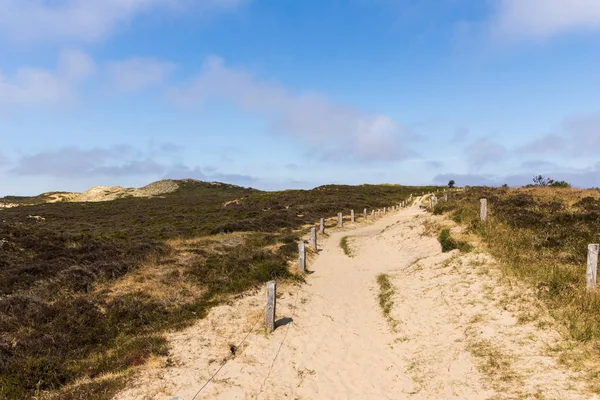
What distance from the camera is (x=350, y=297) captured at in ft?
48.4

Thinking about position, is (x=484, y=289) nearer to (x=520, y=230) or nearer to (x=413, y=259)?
(x=520, y=230)

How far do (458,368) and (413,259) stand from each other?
1122 cm

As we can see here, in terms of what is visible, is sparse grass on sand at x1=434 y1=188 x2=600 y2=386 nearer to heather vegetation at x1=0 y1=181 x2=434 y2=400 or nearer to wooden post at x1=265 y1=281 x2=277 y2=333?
wooden post at x1=265 y1=281 x2=277 y2=333

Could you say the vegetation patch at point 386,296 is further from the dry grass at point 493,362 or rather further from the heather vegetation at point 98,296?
the heather vegetation at point 98,296

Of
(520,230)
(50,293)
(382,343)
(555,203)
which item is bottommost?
(382,343)

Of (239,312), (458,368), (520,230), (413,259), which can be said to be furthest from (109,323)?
(520,230)

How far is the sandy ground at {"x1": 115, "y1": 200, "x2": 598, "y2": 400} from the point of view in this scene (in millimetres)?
7496

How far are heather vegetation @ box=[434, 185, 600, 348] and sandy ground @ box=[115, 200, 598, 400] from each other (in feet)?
2.03

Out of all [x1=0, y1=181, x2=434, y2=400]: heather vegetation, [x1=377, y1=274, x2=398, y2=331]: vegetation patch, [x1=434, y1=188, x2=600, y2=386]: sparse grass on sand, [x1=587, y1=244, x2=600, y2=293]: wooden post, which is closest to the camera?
[x1=0, y1=181, x2=434, y2=400]: heather vegetation

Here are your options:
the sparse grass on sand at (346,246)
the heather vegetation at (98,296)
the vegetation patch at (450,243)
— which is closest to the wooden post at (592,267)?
the vegetation patch at (450,243)

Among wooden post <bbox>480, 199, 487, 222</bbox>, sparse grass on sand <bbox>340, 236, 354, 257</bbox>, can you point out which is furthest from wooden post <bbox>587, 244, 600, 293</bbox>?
sparse grass on sand <bbox>340, 236, 354, 257</bbox>

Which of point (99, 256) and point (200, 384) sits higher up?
point (99, 256)

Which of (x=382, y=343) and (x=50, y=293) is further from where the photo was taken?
(x=50, y=293)

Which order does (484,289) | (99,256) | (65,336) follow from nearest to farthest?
(65,336), (484,289), (99,256)
